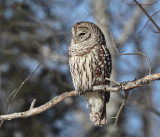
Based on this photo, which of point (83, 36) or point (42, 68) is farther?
point (42, 68)

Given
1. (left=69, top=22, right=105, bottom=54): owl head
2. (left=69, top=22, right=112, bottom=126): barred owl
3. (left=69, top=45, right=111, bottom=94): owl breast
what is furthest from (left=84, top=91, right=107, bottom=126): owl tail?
(left=69, top=22, right=105, bottom=54): owl head

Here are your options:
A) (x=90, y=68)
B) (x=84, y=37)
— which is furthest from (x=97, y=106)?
(x=84, y=37)

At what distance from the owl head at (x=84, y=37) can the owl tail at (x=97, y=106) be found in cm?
80

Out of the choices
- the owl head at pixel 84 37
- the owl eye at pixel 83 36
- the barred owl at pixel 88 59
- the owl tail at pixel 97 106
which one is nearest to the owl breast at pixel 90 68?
the barred owl at pixel 88 59

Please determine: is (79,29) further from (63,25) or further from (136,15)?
(136,15)

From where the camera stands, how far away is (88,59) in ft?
16.8

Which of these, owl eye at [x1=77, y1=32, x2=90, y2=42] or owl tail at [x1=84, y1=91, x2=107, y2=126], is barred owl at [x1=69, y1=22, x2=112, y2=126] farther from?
owl tail at [x1=84, y1=91, x2=107, y2=126]

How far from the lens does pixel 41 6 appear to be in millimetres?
9758

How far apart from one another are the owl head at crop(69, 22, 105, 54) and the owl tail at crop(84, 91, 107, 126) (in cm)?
80

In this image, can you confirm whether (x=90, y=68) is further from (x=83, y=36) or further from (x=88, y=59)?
(x=83, y=36)

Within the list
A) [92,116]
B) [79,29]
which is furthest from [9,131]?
[79,29]

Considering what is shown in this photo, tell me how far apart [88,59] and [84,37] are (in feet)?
1.63

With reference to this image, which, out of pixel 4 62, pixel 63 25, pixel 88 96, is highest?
pixel 63 25

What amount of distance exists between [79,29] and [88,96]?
3.44 ft
